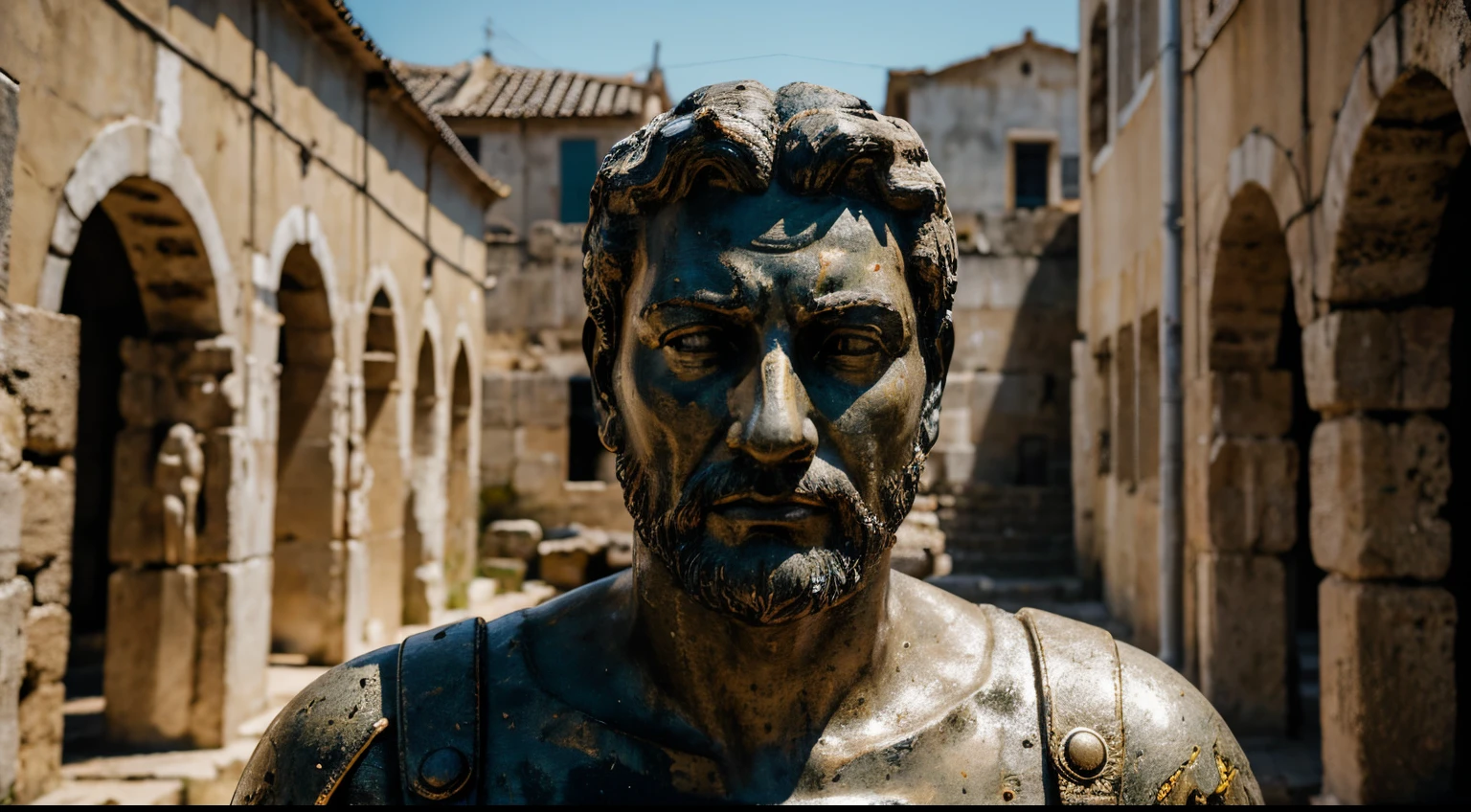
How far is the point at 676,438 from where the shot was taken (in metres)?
1.73

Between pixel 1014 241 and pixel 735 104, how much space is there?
583 inches

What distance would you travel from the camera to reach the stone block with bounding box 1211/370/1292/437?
738 cm

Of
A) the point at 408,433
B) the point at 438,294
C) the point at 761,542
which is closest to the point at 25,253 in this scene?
the point at 761,542

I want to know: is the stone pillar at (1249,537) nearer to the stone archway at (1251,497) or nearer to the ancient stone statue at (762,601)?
the stone archway at (1251,497)

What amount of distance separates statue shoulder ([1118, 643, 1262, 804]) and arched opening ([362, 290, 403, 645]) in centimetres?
1035

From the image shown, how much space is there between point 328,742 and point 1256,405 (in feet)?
22.5

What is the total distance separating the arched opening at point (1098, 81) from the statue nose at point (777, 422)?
11522 millimetres

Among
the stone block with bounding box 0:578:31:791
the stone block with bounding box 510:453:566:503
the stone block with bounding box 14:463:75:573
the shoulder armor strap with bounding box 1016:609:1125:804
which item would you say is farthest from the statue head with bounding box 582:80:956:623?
the stone block with bounding box 510:453:566:503

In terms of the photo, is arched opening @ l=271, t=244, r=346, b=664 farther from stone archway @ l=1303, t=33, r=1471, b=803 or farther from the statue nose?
the statue nose

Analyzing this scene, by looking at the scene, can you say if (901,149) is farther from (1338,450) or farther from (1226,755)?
(1338,450)

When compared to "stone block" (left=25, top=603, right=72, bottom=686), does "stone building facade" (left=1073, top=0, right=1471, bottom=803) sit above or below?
above

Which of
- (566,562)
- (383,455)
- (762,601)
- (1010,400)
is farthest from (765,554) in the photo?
(1010,400)

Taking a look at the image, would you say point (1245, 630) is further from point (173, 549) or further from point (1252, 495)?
point (173, 549)

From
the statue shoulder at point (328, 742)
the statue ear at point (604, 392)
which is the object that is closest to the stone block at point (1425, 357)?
the statue ear at point (604, 392)
